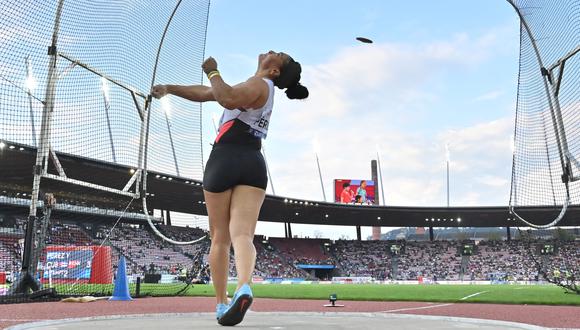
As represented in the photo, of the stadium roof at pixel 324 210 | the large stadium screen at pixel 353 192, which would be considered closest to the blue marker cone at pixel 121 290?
the stadium roof at pixel 324 210

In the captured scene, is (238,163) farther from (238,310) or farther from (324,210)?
(324,210)

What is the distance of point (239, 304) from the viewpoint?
381 cm

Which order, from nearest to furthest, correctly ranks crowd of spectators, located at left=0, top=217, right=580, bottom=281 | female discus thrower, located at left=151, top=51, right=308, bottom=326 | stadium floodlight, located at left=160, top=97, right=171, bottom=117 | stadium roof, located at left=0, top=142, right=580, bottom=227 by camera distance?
female discus thrower, located at left=151, top=51, right=308, bottom=326
stadium floodlight, located at left=160, top=97, right=171, bottom=117
stadium roof, located at left=0, top=142, right=580, bottom=227
crowd of spectators, located at left=0, top=217, right=580, bottom=281

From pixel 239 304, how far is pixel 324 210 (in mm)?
61397

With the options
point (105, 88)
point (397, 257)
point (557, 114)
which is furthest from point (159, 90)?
point (397, 257)

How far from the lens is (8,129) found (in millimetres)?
10391

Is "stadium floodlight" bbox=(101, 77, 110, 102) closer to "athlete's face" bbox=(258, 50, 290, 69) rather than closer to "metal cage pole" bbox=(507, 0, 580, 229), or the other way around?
"athlete's face" bbox=(258, 50, 290, 69)

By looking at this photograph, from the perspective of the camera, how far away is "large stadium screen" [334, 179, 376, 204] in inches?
2682

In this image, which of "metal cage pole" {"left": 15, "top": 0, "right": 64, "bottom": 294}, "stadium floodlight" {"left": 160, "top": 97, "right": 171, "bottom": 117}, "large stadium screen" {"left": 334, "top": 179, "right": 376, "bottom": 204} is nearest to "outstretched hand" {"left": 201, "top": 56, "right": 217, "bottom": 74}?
"metal cage pole" {"left": 15, "top": 0, "right": 64, "bottom": 294}

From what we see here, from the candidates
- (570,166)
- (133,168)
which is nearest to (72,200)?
(133,168)

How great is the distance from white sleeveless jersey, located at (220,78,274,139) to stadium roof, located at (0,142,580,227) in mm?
32268

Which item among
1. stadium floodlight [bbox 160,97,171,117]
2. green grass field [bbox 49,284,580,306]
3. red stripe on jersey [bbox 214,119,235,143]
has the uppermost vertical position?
stadium floodlight [bbox 160,97,171,117]

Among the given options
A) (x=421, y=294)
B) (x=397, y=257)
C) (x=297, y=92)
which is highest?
(x=297, y=92)

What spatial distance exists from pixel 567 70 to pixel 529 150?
4.76 metres
